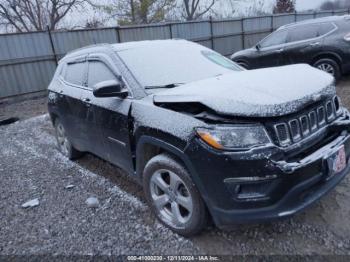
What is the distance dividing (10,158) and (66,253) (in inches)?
129

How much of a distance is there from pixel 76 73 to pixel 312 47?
6339 mm

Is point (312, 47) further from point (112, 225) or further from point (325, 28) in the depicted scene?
point (112, 225)

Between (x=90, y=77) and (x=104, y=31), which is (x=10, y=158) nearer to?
(x=90, y=77)

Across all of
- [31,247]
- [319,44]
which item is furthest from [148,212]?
[319,44]

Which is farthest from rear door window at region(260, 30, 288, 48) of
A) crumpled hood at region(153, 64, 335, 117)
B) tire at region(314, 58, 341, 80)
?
crumpled hood at region(153, 64, 335, 117)

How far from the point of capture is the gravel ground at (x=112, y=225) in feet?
Answer: 8.51

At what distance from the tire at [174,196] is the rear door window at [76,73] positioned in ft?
6.02

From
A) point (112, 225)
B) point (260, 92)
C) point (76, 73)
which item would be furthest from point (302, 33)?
point (112, 225)

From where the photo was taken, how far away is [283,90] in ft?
7.68

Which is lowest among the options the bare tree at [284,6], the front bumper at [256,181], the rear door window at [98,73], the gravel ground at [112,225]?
the gravel ground at [112,225]

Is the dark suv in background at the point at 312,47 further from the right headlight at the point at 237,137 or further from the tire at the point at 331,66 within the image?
the right headlight at the point at 237,137

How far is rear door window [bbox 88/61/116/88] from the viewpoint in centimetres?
339

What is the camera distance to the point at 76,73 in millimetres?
4184

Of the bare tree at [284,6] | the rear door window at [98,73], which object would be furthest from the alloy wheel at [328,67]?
the bare tree at [284,6]
